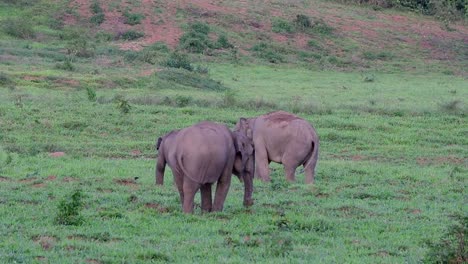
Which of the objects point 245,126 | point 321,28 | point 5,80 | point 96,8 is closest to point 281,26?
point 321,28

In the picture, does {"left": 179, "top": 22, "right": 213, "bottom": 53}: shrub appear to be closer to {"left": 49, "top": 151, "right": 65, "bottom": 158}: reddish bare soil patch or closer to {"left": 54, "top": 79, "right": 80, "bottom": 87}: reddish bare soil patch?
{"left": 54, "top": 79, "right": 80, "bottom": 87}: reddish bare soil patch

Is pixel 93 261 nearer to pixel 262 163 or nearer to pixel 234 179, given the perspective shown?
pixel 234 179

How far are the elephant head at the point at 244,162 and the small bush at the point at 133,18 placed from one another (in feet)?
106

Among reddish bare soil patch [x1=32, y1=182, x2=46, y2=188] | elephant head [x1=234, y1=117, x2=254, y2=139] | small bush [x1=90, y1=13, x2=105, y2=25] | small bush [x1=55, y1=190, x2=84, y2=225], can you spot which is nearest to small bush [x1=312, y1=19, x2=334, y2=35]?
small bush [x1=90, y1=13, x2=105, y2=25]

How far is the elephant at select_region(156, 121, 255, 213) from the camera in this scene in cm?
1014

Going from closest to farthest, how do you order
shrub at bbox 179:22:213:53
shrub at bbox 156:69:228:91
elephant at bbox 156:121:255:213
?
1. elephant at bbox 156:121:255:213
2. shrub at bbox 156:69:228:91
3. shrub at bbox 179:22:213:53

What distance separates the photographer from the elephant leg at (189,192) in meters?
10.2

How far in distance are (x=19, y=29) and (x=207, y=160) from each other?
100 feet

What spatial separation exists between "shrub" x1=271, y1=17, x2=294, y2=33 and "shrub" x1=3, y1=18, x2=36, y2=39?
11722mm

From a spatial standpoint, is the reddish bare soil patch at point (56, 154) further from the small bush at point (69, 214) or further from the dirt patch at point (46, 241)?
the dirt patch at point (46, 241)

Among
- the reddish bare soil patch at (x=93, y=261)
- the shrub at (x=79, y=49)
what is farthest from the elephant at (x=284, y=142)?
the shrub at (x=79, y=49)

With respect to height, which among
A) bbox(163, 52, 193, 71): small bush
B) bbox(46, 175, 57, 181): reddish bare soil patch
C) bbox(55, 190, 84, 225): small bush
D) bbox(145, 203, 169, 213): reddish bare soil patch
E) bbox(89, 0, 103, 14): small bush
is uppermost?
bbox(55, 190, 84, 225): small bush

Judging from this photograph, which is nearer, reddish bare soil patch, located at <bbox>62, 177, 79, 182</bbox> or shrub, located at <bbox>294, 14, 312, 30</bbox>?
reddish bare soil patch, located at <bbox>62, 177, 79, 182</bbox>

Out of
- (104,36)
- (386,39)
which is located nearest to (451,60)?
(386,39)
